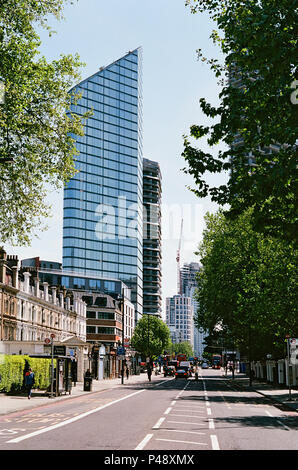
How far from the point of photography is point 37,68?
2491 centimetres

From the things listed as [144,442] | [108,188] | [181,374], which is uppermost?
[108,188]

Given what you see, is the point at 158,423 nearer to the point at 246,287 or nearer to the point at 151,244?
the point at 246,287

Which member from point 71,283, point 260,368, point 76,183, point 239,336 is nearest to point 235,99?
point 239,336

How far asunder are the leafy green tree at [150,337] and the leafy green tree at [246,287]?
4835cm

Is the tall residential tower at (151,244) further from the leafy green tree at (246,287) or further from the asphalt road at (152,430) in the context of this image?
the asphalt road at (152,430)

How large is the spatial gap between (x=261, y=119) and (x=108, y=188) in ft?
445

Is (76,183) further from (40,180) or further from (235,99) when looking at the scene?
(235,99)

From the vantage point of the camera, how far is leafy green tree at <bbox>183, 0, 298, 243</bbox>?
1468 centimetres

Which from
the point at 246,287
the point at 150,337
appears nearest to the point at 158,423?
the point at 246,287

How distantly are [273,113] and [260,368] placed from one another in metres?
54.4

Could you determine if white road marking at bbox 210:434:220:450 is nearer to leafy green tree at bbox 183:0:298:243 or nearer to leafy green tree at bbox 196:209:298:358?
leafy green tree at bbox 183:0:298:243

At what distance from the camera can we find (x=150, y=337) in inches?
4604

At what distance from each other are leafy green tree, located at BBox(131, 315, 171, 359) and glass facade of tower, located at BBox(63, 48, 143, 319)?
1077 inches

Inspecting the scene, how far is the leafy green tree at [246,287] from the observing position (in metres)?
37.1
